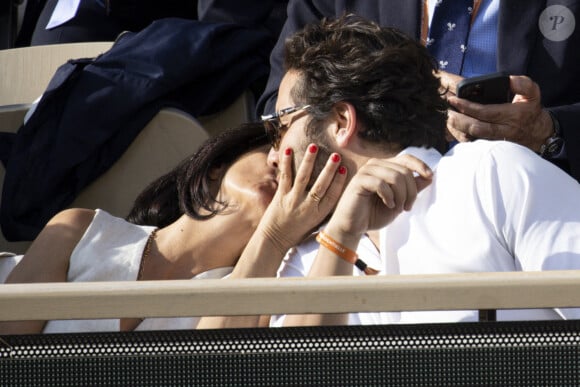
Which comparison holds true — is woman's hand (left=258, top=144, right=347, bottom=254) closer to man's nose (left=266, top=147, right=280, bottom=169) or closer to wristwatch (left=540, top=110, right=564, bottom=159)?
man's nose (left=266, top=147, right=280, bottom=169)

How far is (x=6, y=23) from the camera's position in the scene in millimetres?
4637

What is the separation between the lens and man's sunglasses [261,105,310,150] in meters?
2.45

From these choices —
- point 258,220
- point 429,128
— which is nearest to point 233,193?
point 258,220

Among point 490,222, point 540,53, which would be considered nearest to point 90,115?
point 540,53

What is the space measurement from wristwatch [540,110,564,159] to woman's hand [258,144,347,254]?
0.62 m

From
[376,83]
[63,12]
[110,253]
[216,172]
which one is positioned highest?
[376,83]

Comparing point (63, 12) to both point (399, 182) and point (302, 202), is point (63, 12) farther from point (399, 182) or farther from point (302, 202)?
point (399, 182)

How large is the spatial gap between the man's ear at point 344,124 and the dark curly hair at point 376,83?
2cm

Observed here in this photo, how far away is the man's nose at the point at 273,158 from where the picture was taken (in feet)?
8.38

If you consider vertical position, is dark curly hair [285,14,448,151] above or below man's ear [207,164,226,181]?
above

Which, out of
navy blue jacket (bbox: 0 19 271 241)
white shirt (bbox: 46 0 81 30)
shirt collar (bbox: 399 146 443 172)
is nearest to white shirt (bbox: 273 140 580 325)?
shirt collar (bbox: 399 146 443 172)

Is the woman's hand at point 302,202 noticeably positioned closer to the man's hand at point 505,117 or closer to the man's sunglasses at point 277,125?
the man's sunglasses at point 277,125

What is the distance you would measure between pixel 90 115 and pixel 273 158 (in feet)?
2.58

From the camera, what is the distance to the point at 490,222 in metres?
1.88
